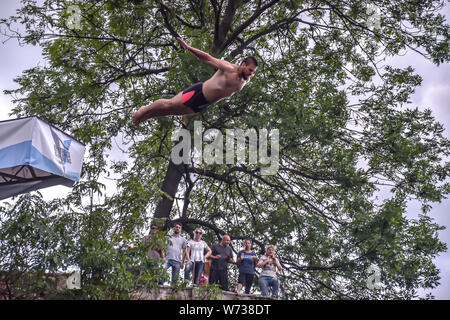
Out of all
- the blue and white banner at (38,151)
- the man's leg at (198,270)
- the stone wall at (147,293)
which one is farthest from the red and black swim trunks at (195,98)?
the man's leg at (198,270)

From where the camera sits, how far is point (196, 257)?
24.4 ft

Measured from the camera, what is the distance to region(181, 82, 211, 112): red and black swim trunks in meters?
5.29

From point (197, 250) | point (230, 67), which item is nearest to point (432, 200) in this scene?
point (197, 250)

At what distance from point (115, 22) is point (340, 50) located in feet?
18.1

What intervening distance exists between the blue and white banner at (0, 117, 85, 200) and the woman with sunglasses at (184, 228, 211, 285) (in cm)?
238

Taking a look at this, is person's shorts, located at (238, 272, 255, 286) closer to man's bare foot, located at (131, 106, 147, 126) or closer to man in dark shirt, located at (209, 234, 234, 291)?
man in dark shirt, located at (209, 234, 234, 291)

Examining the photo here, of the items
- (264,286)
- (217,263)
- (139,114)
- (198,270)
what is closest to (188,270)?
(198,270)

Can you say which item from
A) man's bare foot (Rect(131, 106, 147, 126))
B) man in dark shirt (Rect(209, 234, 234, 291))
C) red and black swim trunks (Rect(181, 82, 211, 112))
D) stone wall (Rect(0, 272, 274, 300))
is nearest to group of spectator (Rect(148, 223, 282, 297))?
man in dark shirt (Rect(209, 234, 234, 291))

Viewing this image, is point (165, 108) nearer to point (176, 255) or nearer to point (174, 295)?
point (174, 295)

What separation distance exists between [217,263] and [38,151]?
354cm

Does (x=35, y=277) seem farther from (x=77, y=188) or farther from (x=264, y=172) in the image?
(x=264, y=172)

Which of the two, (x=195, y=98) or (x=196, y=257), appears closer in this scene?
(x=195, y=98)

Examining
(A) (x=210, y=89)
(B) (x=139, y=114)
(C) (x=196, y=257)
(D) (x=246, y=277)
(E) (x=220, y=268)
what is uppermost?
(A) (x=210, y=89)

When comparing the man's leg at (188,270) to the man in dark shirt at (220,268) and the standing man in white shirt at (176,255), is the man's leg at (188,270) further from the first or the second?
the man in dark shirt at (220,268)
